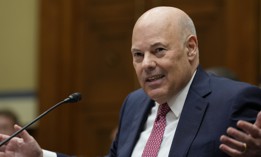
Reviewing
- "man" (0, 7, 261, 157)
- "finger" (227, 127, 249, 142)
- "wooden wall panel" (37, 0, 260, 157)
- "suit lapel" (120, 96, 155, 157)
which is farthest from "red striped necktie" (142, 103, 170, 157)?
"wooden wall panel" (37, 0, 260, 157)

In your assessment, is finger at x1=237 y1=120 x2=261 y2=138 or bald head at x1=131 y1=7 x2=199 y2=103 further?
bald head at x1=131 y1=7 x2=199 y2=103

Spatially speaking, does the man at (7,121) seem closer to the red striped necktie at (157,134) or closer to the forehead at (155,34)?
the red striped necktie at (157,134)

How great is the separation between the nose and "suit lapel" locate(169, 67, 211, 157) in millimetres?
229

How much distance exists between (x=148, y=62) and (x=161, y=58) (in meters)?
0.07

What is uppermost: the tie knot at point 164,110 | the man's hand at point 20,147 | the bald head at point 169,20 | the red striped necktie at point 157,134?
the bald head at point 169,20

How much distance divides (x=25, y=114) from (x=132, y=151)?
3.10 metres

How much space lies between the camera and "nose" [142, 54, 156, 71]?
2.93m

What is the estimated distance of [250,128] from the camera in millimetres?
2510

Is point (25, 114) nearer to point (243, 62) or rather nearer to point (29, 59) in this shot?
point (29, 59)

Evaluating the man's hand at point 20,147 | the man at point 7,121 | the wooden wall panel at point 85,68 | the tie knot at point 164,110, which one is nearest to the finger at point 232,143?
the tie knot at point 164,110

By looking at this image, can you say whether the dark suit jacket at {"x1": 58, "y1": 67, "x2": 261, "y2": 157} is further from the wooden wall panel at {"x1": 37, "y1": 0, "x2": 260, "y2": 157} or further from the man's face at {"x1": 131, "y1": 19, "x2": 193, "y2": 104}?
the wooden wall panel at {"x1": 37, "y1": 0, "x2": 260, "y2": 157}

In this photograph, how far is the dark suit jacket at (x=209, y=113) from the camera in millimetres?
2750

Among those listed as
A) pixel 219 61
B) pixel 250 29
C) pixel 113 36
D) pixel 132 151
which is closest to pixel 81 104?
pixel 113 36

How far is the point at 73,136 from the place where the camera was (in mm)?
5824
